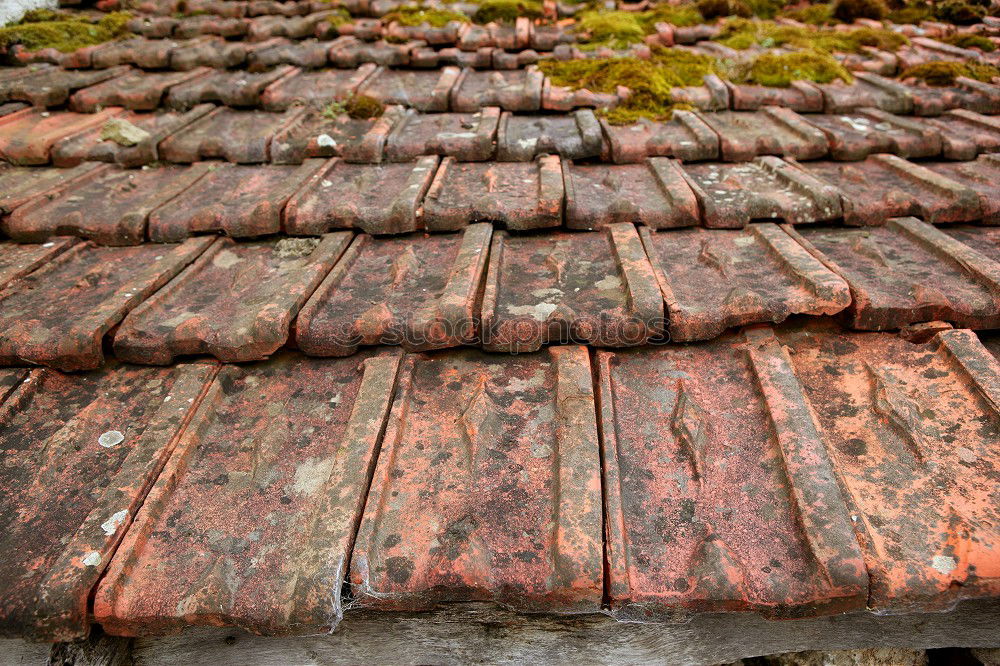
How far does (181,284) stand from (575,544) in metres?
1.63

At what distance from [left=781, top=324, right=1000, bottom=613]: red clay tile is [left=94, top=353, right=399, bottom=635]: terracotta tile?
1.23 m

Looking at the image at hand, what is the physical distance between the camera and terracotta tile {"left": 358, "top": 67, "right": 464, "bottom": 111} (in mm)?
3080

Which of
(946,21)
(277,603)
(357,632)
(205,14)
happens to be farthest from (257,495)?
(946,21)

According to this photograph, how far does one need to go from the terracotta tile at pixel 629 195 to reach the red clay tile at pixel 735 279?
0.07 m

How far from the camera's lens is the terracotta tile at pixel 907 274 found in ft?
5.93

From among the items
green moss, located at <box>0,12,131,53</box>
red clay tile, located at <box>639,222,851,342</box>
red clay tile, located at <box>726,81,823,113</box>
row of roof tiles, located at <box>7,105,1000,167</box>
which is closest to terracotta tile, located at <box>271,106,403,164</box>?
row of roof tiles, located at <box>7,105,1000,167</box>

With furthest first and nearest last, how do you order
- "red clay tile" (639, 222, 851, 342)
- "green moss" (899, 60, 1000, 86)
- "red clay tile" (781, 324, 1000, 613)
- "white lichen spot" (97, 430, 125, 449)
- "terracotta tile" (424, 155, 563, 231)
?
"green moss" (899, 60, 1000, 86)
"terracotta tile" (424, 155, 563, 231)
"red clay tile" (639, 222, 851, 342)
"white lichen spot" (97, 430, 125, 449)
"red clay tile" (781, 324, 1000, 613)

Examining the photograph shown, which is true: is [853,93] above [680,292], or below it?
above

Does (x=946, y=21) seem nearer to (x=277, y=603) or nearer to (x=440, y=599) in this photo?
(x=440, y=599)

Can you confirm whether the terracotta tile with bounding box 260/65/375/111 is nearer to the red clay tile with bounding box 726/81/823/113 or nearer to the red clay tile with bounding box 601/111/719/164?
the red clay tile with bounding box 601/111/719/164

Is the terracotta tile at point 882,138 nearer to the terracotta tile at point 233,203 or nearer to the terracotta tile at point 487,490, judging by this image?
the terracotta tile at point 487,490

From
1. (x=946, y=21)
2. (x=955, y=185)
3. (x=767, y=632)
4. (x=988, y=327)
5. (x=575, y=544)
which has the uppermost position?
(x=946, y=21)

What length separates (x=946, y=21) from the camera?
3.97 meters

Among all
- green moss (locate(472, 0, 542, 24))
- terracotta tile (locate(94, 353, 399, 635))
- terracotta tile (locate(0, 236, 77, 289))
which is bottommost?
terracotta tile (locate(94, 353, 399, 635))
